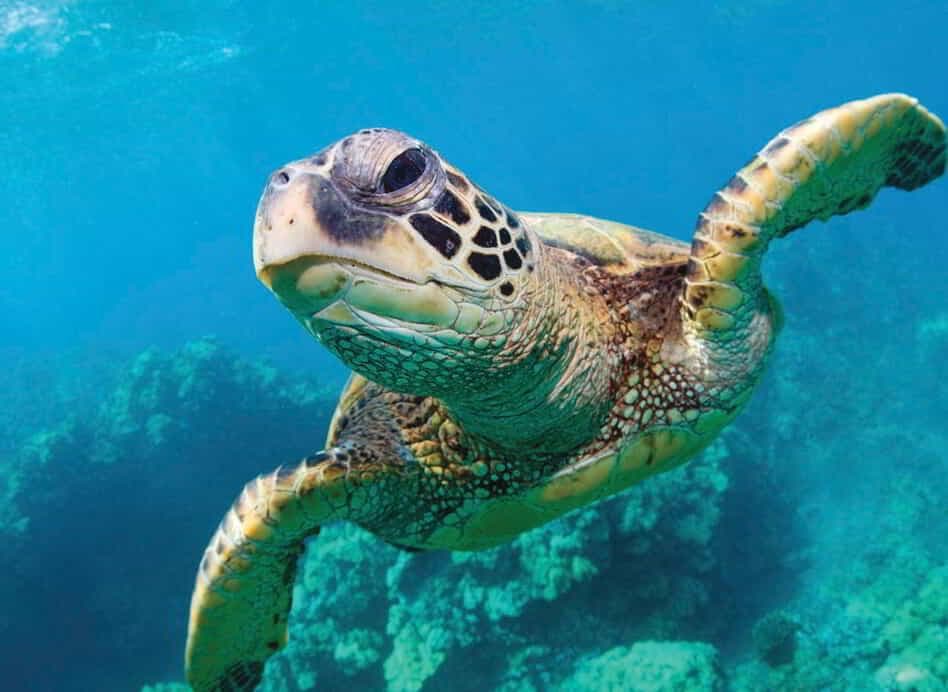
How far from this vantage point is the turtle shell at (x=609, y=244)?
7.80 feet

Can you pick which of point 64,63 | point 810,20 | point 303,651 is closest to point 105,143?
point 64,63

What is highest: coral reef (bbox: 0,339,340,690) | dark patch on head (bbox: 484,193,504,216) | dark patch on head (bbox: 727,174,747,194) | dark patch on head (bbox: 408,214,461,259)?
coral reef (bbox: 0,339,340,690)

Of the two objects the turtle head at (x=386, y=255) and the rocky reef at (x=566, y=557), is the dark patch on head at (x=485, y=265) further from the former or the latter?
the rocky reef at (x=566, y=557)

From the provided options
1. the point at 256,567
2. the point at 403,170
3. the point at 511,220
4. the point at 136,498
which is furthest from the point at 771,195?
the point at 136,498

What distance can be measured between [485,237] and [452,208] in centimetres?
12

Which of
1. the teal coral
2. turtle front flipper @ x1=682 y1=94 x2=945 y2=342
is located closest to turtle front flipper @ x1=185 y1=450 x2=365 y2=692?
turtle front flipper @ x1=682 y1=94 x2=945 y2=342

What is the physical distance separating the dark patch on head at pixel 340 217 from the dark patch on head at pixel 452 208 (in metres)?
0.15

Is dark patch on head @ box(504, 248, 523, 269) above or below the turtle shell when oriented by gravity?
below

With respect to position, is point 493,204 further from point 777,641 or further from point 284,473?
point 777,641

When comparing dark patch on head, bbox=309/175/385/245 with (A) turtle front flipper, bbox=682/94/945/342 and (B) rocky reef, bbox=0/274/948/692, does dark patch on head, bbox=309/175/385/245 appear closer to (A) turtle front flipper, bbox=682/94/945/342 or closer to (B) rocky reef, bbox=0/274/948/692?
(A) turtle front flipper, bbox=682/94/945/342

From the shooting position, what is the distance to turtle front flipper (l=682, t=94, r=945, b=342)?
198 centimetres

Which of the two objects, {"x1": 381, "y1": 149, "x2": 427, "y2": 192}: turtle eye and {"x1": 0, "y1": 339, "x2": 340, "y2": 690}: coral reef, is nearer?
{"x1": 381, "y1": 149, "x2": 427, "y2": 192}: turtle eye

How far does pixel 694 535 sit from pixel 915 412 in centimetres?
718

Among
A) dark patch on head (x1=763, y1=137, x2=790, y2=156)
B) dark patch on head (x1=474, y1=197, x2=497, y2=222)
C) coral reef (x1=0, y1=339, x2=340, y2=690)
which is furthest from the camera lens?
coral reef (x1=0, y1=339, x2=340, y2=690)
